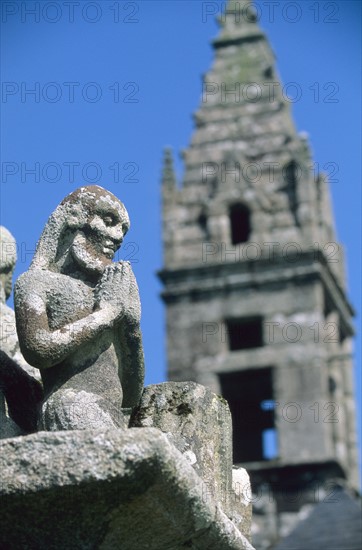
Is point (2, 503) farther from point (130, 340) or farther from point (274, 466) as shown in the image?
point (274, 466)

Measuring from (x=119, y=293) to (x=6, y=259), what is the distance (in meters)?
1.16

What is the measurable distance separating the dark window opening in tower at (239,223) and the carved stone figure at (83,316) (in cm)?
4023

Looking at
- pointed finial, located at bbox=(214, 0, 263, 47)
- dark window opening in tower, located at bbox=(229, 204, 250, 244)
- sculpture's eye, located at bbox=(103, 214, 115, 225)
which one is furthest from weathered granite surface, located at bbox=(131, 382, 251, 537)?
pointed finial, located at bbox=(214, 0, 263, 47)

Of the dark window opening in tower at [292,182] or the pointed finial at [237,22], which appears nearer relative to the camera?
the dark window opening in tower at [292,182]

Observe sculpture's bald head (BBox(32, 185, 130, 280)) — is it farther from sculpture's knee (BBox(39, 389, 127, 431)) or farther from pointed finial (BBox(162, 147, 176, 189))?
pointed finial (BBox(162, 147, 176, 189))

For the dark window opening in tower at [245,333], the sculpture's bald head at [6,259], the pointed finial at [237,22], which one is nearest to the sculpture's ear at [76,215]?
the sculpture's bald head at [6,259]

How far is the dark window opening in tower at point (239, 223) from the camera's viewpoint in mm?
46250

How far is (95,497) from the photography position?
4.84m

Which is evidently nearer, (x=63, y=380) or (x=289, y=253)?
(x=63, y=380)

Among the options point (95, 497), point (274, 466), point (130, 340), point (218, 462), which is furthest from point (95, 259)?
point (274, 466)

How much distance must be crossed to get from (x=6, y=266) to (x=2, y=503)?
6.27 feet

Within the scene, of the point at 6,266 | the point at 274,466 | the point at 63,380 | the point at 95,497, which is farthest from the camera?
the point at 274,466

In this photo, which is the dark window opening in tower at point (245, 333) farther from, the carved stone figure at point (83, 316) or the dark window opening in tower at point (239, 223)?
the carved stone figure at point (83, 316)

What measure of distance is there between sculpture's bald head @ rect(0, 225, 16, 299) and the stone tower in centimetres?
3516
